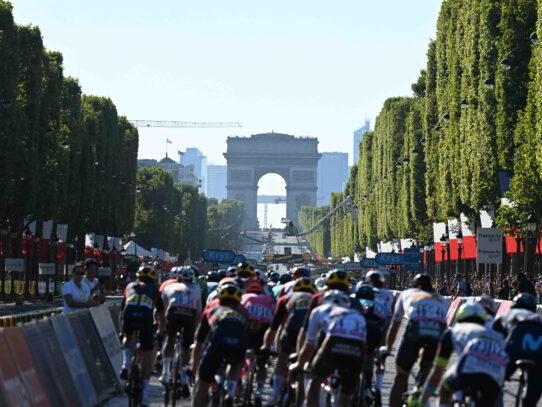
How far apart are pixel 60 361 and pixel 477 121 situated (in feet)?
106

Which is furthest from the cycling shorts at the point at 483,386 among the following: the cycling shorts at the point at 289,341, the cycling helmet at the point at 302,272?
the cycling helmet at the point at 302,272

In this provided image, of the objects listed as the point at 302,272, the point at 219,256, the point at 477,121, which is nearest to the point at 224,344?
the point at 302,272

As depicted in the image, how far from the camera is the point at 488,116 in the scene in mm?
43219

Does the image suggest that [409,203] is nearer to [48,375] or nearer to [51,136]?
[51,136]

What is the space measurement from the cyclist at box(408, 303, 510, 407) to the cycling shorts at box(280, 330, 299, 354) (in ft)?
11.8

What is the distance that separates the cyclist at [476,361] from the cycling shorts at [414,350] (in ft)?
7.93

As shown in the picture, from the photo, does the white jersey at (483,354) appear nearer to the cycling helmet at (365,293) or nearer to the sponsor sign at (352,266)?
the cycling helmet at (365,293)

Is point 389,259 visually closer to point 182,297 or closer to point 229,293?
point 182,297

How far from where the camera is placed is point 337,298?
12.7 m

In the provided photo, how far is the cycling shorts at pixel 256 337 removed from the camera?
618 inches

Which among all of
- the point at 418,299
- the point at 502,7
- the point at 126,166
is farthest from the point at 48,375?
the point at 126,166

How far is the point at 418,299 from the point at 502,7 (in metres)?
29.7

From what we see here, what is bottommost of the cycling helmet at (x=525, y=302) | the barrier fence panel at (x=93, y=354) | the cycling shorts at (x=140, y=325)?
the barrier fence panel at (x=93, y=354)

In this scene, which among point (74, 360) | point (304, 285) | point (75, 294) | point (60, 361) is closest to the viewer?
point (60, 361)
